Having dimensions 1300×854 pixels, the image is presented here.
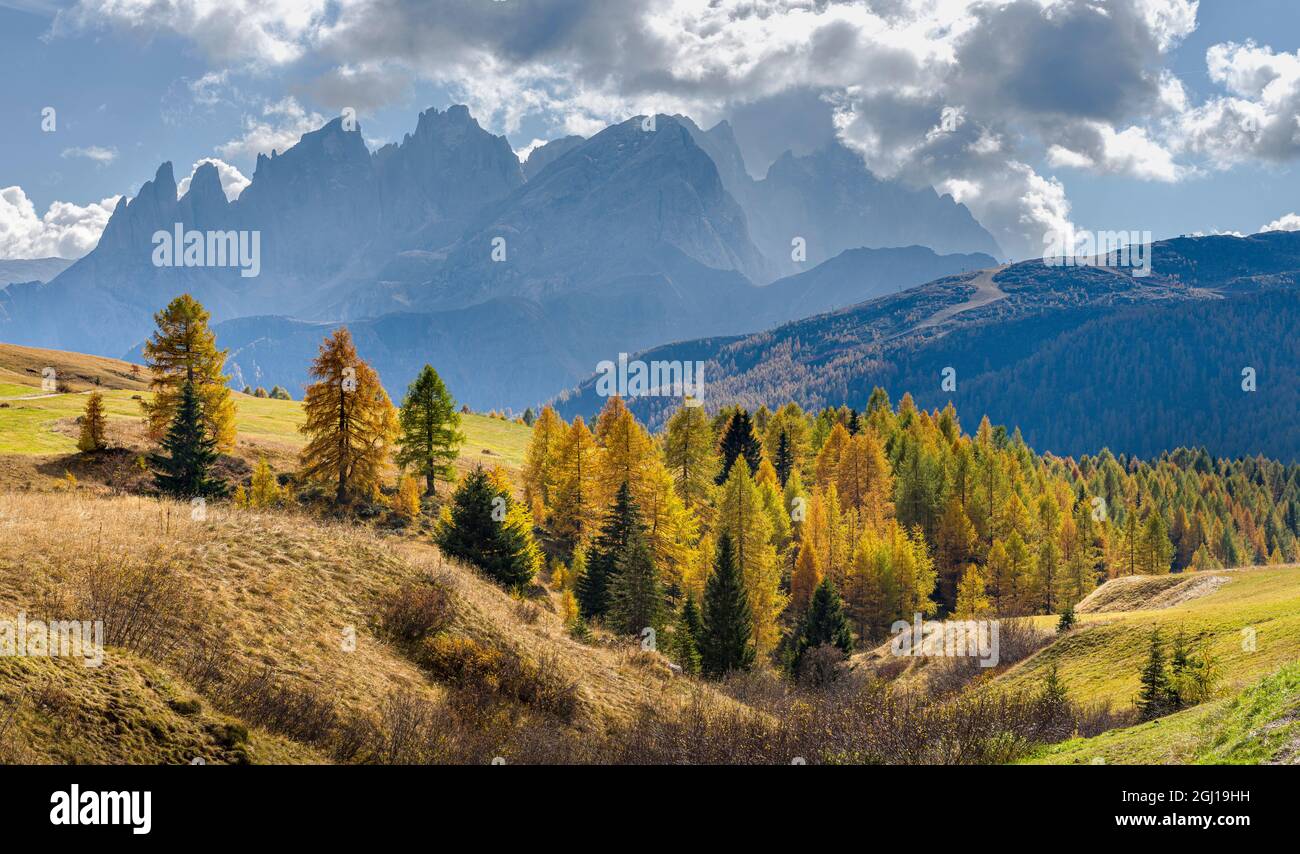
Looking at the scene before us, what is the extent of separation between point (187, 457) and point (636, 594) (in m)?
29.7

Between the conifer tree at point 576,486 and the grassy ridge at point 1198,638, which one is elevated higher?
the conifer tree at point 576,486

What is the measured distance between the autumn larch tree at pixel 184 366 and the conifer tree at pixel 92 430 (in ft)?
9.97

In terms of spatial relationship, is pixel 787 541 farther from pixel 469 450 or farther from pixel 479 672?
pixel 479 672

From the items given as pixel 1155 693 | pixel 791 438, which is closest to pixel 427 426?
pixel 791 438

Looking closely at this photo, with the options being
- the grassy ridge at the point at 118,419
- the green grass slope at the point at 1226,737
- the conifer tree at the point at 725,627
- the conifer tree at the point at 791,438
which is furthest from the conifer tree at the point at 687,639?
the conifer tree at the point at 791,438

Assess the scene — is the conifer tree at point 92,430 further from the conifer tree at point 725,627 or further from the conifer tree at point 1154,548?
the conifer tree at point 1154,548

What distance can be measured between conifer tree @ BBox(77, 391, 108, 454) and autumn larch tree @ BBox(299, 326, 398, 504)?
1502 centimetres

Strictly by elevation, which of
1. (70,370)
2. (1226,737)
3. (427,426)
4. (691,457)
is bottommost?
(1226,737)

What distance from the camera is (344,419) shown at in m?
55.9

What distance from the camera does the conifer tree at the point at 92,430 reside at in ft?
187

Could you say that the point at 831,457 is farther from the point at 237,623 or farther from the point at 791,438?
the point at 237,623
